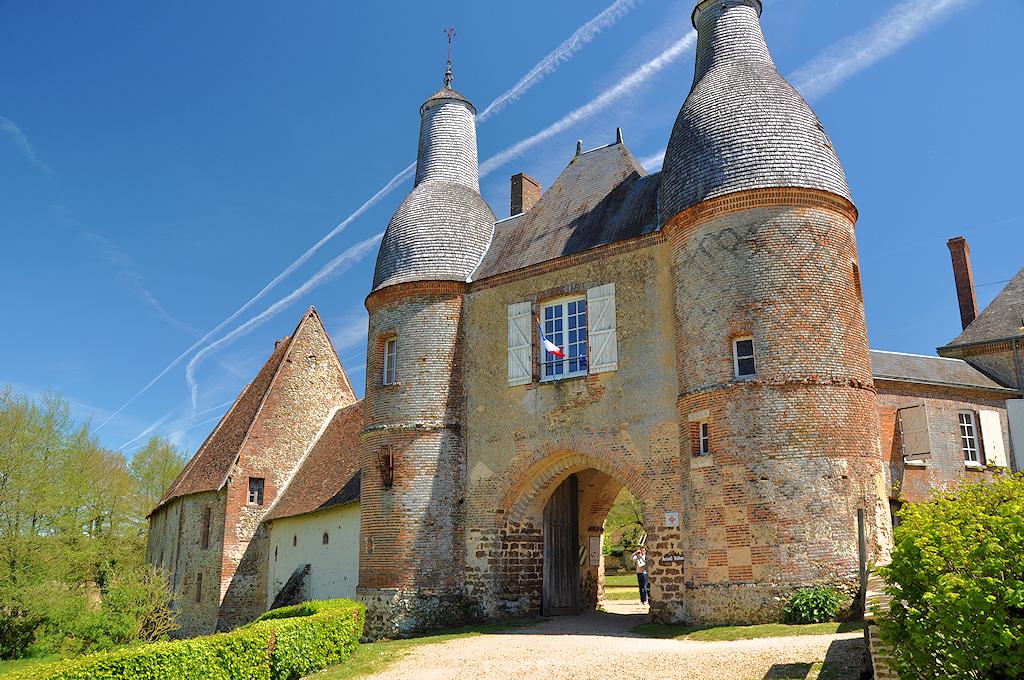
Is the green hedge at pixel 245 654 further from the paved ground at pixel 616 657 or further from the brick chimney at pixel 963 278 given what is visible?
the brick chimney at pixel 963 278

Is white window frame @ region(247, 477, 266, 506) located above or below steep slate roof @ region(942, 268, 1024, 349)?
below

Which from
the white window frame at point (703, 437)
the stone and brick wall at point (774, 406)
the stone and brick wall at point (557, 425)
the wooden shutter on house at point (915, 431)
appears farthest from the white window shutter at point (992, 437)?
the stone and brick wall at point (557, 425)

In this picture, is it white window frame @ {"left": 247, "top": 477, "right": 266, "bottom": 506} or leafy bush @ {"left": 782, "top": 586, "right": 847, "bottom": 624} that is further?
white window frame @ {"left": 247, "top": 477, "right": 266, "bottom": 506}

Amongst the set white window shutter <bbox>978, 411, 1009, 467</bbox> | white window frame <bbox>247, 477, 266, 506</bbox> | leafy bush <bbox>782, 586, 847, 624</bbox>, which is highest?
white window shutter <bbox>978, 411, 1009, 467</bbox>

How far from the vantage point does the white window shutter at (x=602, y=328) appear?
16.6 meters

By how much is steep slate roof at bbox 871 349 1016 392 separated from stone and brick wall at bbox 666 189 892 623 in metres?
6.49

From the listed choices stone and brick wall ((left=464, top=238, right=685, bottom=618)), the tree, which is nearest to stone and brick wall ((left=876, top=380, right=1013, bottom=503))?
stone and brick wall ((left=464, top=238, right=685, bottom=618))

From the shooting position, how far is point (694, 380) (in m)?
15.0

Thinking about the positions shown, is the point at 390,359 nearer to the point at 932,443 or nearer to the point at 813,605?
the point at 813,605

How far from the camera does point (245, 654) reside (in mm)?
12820

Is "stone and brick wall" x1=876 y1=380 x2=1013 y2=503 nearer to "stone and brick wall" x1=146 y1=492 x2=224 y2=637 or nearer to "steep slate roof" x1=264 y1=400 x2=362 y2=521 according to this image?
"steep slate roof" x1=264 y1=400 x2=362 y2=521

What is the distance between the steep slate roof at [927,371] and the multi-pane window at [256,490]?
58.4 ft

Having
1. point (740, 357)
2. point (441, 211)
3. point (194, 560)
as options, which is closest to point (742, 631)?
point (740, 357)

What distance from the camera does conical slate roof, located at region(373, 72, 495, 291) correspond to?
19500 mm
